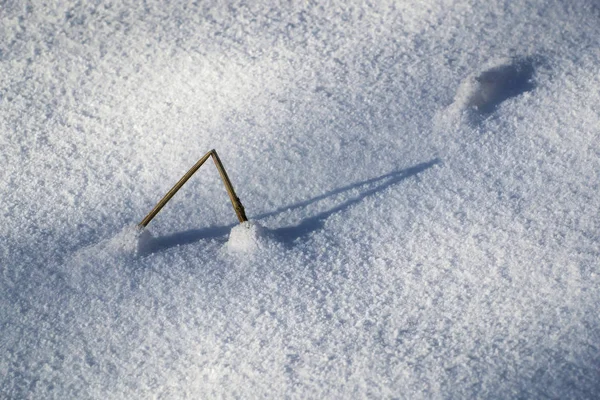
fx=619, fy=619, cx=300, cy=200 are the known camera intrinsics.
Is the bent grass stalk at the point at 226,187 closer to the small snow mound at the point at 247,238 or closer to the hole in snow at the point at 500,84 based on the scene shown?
the small snow mound at the point at 247,238

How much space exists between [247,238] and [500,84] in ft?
1.40

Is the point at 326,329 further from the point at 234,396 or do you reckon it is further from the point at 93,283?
the point at 93,283

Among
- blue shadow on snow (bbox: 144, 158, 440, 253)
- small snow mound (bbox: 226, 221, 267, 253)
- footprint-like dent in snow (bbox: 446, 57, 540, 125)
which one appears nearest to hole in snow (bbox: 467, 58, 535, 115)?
footprint-like dent in snow (bbox: 446, 57, 540, 125)

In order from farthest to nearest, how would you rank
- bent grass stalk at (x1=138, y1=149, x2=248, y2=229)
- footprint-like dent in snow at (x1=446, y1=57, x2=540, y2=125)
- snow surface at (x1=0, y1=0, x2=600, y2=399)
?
footprint-like dent in snow at (x1=446, y1=57, x2=540, y2=125) < bent grass stalk at (x1=138, y1=149, x2=248, y2=229) < snow surface at (x1=0, y1=0, x2=600, y2=399)

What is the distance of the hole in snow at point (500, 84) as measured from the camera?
840 millimetres

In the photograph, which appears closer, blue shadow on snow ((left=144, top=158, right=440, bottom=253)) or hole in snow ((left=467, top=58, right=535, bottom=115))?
blue shadow on snow ((left=144, top=158, right=440, bottom=253))

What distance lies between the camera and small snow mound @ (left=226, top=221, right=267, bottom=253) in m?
0.71

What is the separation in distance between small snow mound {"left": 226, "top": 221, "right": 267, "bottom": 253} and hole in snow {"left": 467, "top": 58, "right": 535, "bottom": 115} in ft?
1.12

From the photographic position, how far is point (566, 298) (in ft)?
2.09

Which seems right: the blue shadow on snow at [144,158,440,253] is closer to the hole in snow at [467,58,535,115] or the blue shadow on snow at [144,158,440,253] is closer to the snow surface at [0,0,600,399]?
the snow surface at [0,0,600,399]

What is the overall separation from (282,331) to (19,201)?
1.30 ft

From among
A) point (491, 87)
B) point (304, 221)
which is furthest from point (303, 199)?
point (491, 87)

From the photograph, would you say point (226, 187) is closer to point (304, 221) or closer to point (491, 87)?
point (304, 221)

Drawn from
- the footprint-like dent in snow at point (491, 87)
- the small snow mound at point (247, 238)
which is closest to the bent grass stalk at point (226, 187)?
the small snow mound at point (247, 238)
